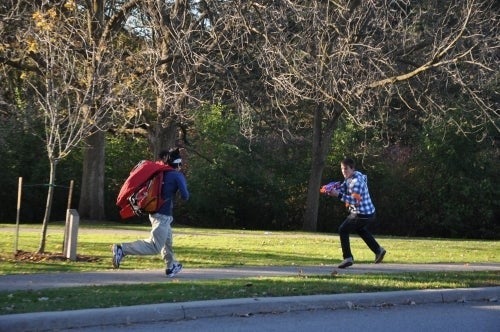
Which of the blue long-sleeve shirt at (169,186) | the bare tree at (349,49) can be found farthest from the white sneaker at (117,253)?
the bare tree at (349,49)

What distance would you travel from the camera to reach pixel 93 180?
29.2 meters

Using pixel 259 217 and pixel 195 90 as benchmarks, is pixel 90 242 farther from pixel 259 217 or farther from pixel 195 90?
pixel 259 217

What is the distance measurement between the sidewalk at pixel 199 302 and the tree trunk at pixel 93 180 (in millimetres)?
16901

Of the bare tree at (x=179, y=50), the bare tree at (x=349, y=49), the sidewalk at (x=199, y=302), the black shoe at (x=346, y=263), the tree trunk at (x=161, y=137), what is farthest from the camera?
the tree trunk at (x=161, y=137)

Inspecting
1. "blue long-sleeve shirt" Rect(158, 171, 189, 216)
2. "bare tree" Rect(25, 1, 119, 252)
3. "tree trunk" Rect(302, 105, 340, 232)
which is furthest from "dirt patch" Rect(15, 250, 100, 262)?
"tree trunk" Rect(302, 105, 340, 232)

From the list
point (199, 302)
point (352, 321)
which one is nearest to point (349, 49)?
point (352, 321)

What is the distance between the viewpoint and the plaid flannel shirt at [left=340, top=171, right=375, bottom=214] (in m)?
12.6

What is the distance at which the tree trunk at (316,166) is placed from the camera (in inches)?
1246

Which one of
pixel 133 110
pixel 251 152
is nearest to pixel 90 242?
pixel 133 110

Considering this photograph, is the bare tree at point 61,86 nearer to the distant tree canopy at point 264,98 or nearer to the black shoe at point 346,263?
the distant tree canopy at point 264,98

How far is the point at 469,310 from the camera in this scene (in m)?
9.80

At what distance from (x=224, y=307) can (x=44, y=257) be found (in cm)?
586

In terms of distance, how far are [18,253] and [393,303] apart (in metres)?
7.36

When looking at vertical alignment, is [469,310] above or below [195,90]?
below
